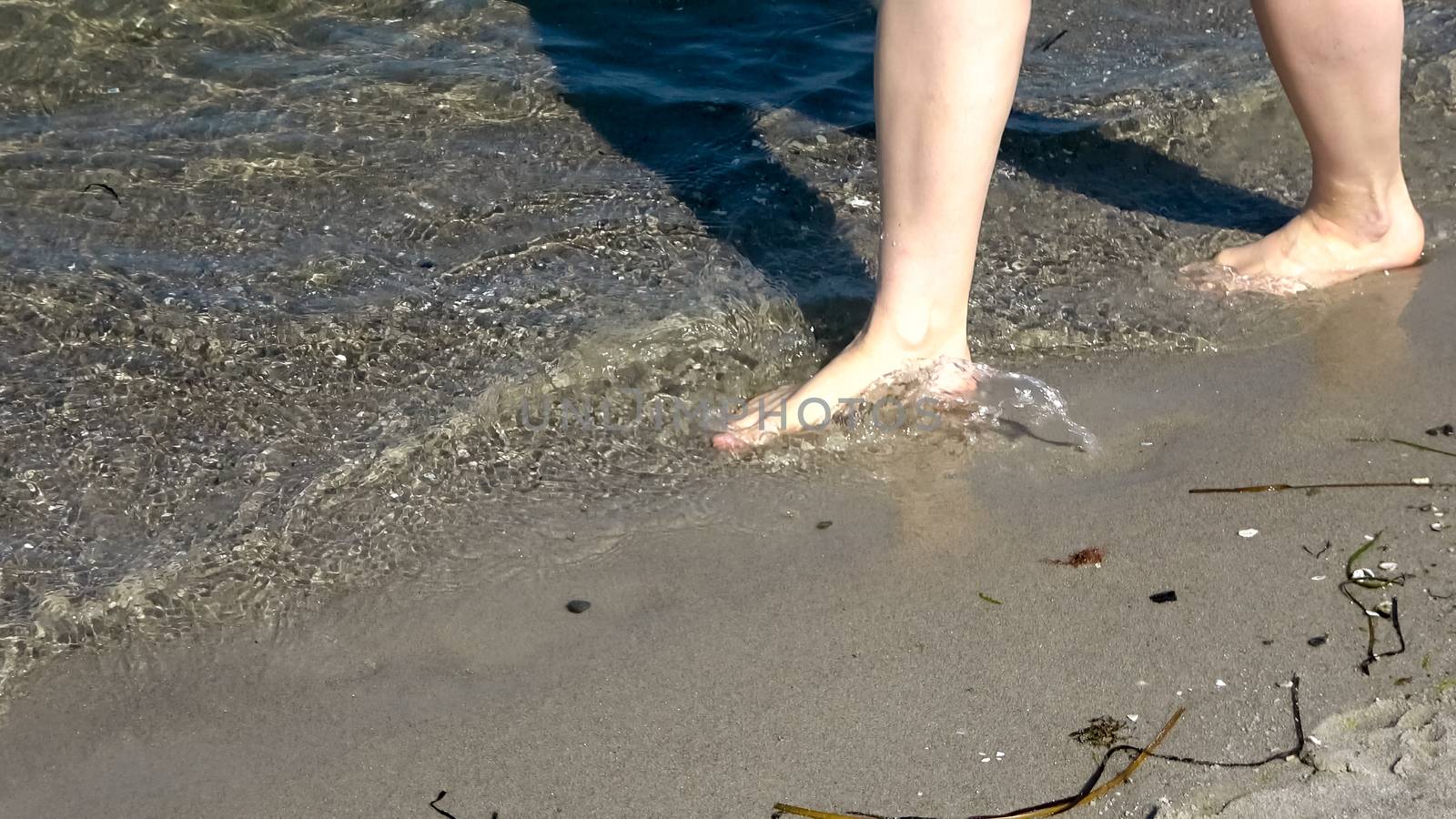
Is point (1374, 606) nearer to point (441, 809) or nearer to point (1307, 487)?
point (1307, 487)

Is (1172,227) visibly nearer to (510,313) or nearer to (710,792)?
(510,313)

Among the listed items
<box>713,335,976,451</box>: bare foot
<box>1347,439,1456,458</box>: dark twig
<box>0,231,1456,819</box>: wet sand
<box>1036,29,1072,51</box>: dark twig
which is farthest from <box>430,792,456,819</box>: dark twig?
<box>1036,29,1072,51</box>: dark twig

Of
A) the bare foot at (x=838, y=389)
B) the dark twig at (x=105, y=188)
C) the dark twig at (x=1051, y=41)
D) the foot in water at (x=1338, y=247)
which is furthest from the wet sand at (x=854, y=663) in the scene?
the dark twig at (x=1051, y=41)

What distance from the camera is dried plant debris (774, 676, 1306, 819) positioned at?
1494mm

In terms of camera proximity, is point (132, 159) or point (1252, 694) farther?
point (132, 159)

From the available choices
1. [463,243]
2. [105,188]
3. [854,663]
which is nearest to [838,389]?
[854,663]

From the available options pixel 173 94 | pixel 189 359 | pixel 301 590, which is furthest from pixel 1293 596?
pixel 173 94

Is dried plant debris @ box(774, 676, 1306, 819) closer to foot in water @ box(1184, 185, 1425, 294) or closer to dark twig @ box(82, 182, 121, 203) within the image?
foot in water @ box(1184, 185, 1425, 294)

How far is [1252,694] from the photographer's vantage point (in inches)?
63.7

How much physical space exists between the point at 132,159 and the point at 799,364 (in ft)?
5.43

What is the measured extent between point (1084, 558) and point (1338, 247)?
1.11 meters

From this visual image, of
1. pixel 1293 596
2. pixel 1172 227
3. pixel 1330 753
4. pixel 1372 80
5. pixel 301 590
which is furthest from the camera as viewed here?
pixel 1172 227

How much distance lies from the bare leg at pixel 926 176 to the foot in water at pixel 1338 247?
74cm

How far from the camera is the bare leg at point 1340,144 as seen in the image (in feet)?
7.84
